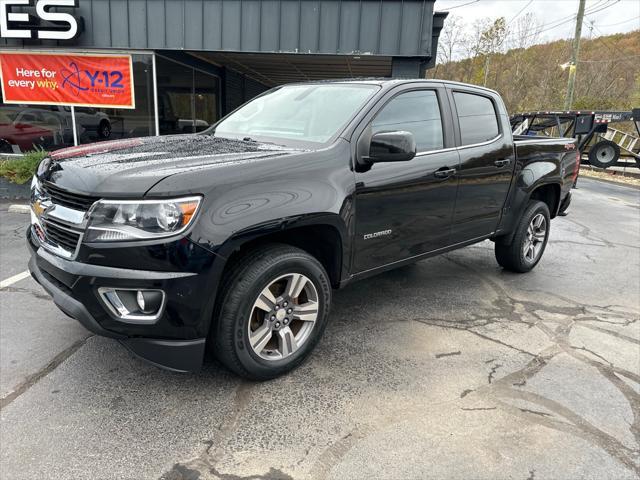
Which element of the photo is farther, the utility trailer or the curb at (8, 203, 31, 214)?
the utility trailer

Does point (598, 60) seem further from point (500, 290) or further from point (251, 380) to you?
point (251, 380)

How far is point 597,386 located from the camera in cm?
307

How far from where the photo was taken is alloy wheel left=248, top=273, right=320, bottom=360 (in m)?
2.82

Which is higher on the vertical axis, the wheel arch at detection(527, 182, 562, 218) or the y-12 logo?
the y-12 logo

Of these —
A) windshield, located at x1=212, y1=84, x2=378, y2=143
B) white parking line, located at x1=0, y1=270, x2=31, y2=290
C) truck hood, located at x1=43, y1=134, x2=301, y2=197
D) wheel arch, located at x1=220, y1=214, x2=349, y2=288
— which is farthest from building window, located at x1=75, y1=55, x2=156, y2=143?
wheel arch, located at x1=220, y1=214, x2=349, y2=288

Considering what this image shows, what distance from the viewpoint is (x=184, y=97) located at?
1264 centimetres

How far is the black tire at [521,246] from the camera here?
16.3 ft

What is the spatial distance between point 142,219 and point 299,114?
1738 mm

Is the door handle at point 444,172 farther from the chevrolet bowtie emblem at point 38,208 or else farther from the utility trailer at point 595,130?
the utility trailer at point 595,130

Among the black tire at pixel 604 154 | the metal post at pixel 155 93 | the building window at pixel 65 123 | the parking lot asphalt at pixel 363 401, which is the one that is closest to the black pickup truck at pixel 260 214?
the parking lot asphalt at pixel 363 401

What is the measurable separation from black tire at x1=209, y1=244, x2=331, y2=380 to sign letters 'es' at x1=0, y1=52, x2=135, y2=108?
883 centimetres

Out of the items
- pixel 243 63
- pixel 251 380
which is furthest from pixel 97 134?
pixel 251 380

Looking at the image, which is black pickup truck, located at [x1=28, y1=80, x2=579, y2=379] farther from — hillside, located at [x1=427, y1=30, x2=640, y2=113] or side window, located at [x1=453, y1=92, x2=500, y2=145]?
hillside, located at [x1=427, y1=30, x2=640, y2=113]

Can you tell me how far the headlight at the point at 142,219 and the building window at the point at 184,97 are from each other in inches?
361
